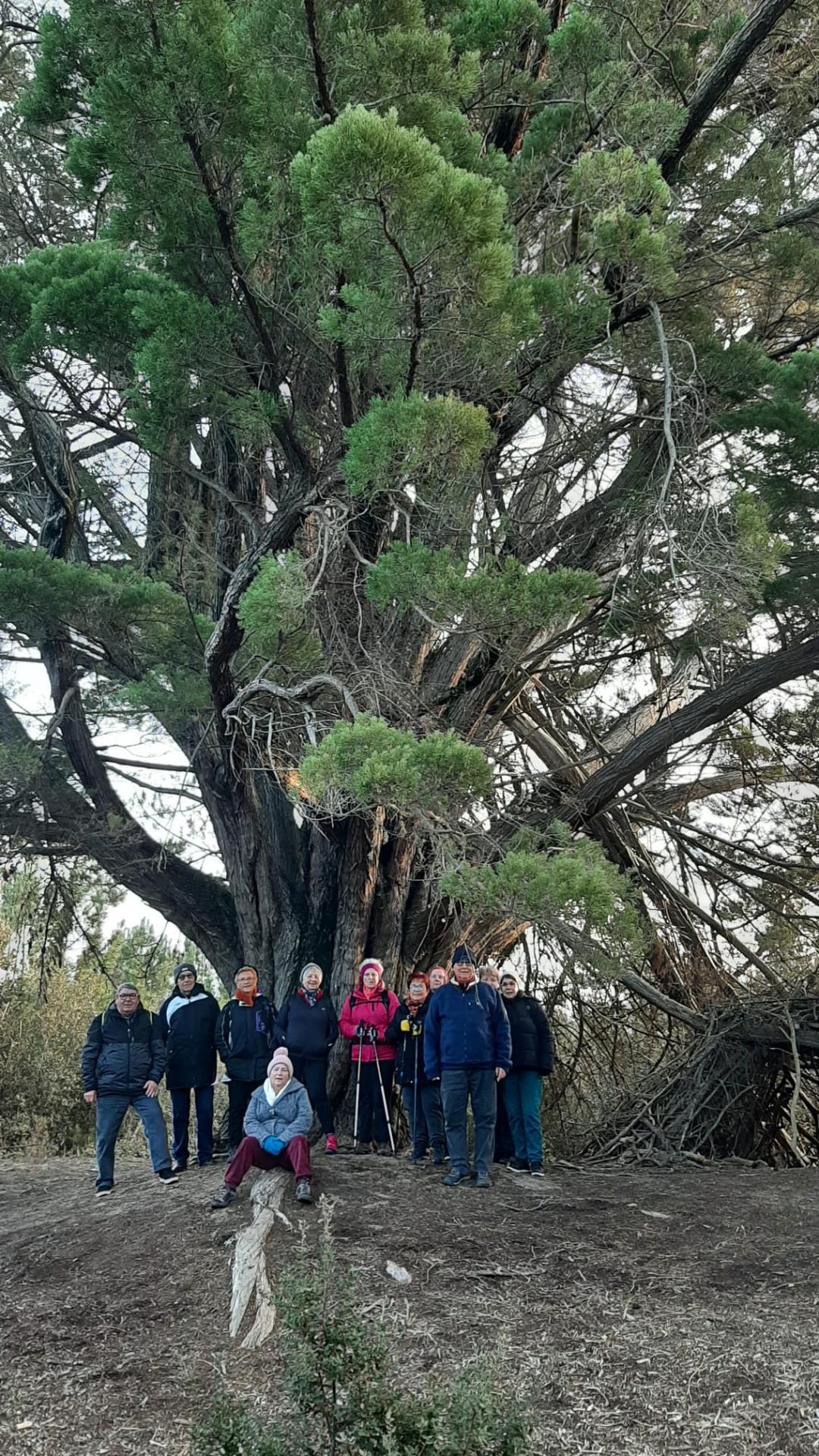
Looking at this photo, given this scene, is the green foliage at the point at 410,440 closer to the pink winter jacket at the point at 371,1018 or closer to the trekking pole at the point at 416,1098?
the pink winter jacket at the point at 371,1018

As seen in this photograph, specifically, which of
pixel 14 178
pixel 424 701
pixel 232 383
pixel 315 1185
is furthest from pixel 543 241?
pixel 315 1185

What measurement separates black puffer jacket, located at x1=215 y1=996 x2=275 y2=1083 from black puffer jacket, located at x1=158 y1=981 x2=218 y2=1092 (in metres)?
0.08

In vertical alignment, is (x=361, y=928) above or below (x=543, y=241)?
below

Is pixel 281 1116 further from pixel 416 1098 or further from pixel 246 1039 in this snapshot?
pixel 416 1098

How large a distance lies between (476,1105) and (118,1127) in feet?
6.74

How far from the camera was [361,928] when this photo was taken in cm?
771

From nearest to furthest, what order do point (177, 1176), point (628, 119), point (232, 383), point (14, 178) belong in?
point (628, 119) → point (232, 383) → point (177, 1176) → point (14, 178)

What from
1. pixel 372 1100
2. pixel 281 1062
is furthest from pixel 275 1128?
pixel 372 1100

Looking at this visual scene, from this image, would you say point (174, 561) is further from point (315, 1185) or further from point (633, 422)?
point (315, 1185)

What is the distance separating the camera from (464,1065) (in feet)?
20.2

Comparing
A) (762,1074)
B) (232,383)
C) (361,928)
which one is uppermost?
(232,383)

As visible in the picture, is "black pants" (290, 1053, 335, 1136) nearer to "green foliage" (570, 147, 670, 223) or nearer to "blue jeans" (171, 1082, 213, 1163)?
"blue jeans" (171, 1082, 213, 1163)

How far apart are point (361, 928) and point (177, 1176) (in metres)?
1.99

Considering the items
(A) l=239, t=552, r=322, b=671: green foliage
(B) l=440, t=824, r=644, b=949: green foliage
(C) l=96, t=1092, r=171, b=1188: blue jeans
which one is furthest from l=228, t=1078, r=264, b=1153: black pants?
(A) l=239, t=552, r=322, b=671: green foliage
